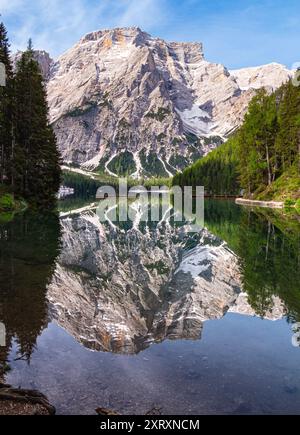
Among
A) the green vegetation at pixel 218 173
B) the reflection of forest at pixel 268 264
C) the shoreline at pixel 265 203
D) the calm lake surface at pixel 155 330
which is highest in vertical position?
the green vegetation at pixel 218 173

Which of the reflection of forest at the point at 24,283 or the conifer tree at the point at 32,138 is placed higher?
the conifer tree at the point at 32,138

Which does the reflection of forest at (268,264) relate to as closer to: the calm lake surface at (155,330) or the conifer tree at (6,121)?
the calm lake surface at (155,330)

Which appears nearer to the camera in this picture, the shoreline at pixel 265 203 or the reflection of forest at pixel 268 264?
the reflection of forest at pixel 268 264

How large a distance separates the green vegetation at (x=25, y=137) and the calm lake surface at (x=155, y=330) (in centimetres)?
2969

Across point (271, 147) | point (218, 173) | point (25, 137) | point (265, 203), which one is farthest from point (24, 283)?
point (218, 173)

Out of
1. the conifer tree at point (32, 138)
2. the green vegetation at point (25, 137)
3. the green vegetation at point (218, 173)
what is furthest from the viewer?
the green vegetation at point (218, 173)

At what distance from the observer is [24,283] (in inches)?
549

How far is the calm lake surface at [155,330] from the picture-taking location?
6.73m

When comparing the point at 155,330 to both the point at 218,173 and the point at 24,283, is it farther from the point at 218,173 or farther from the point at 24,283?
the point at 218,173

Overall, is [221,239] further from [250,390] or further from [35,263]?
[250,390]

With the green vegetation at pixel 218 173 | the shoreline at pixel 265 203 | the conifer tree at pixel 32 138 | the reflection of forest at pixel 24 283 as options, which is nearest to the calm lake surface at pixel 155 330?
the reflection of forest at pixel 24 283

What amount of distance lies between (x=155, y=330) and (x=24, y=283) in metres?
6.02

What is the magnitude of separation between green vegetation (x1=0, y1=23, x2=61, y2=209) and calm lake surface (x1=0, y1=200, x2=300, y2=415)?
1169 inches
